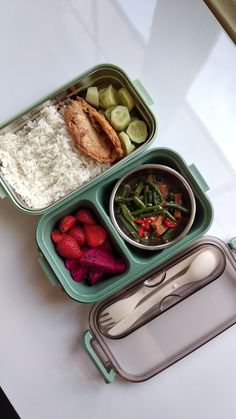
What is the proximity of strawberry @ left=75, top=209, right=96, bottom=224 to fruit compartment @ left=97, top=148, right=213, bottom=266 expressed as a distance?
0.14ft

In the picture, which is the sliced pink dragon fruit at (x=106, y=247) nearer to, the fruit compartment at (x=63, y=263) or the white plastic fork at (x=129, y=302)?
the fruit compartment at (x=63, y=263)

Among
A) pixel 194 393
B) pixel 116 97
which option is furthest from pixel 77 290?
pixel 116 97

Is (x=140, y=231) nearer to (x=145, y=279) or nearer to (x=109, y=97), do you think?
(x=145, y=279)

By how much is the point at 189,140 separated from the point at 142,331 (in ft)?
1.82

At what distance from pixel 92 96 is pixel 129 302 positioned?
1.87ft

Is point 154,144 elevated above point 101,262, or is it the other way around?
point 154,144

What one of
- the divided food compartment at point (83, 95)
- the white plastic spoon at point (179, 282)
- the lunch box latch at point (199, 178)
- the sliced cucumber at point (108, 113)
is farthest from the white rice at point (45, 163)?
the white plastic spoon at point (179, 282)

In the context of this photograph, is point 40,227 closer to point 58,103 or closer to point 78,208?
point 78,208

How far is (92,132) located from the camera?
4.25 feet

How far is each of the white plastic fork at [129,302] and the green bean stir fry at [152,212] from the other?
8cm

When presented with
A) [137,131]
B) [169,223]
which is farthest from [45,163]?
[169,223]

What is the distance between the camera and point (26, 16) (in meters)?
1.41

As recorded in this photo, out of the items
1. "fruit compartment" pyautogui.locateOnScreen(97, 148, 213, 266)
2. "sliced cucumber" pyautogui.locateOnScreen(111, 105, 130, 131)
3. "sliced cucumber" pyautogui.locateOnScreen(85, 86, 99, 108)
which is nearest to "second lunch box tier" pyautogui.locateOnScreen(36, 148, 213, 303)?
"fruit compartment" pyautogui.locateOnScreen(97, 148, 213, 266)

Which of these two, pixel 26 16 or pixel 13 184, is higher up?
pixel 26 16
